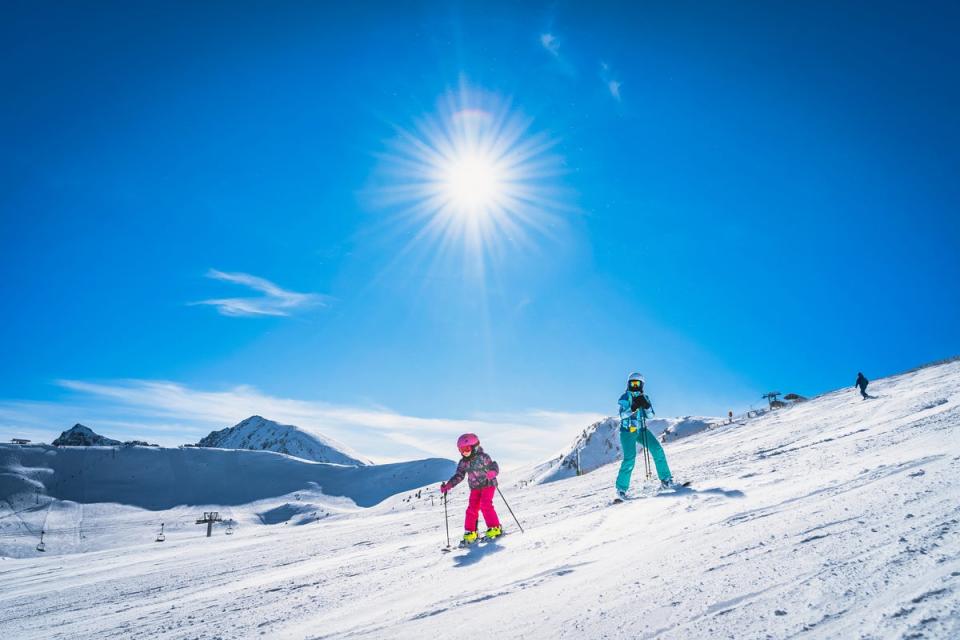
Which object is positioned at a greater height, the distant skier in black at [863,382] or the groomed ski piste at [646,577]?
the distant skier in black at [863,382]

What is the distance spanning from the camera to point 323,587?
4508mm

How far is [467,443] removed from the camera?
23.7 ft

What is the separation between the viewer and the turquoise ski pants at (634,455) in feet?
25.0

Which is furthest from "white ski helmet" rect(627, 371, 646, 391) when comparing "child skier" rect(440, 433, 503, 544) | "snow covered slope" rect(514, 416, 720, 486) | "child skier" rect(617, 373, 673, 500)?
"snow covered slope" rect(514, 416, 720, 486)

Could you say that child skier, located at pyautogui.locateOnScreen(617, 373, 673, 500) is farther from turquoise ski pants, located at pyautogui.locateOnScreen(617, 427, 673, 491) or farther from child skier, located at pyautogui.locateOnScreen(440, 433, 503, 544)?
child skier, located at pyautogui.locateOnScreen(440, 433, 503, 544)

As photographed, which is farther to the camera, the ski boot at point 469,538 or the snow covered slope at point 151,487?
the snow covered slope at point 151,487

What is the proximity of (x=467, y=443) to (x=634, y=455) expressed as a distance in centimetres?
304

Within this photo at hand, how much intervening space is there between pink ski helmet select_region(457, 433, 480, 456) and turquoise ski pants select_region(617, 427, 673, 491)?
8.41ft

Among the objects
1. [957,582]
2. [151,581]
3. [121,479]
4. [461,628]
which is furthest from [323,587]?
[121,479]

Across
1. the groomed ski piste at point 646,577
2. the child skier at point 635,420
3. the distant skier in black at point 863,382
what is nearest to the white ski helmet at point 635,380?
the child skier at point 635,420

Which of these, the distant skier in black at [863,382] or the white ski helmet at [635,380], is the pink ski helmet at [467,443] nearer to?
the white ski helmet at [635,380]

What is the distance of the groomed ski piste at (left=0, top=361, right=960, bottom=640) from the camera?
7.52ft

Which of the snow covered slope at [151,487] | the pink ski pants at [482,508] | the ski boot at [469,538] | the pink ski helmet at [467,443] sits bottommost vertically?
the snow covered slope at [151,487]

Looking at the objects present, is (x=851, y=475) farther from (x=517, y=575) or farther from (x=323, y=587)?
(x=323, y=587)
